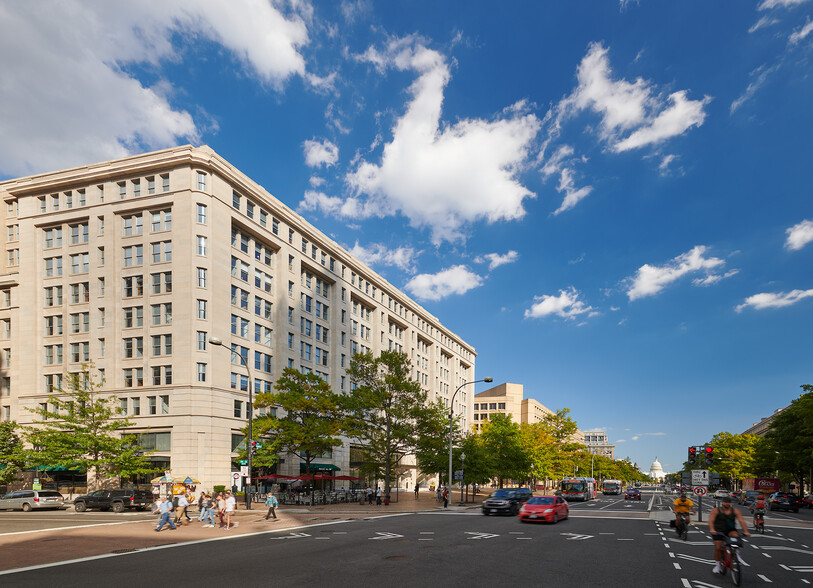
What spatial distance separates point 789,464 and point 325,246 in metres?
70.2

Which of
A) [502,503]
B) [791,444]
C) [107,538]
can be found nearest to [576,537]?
[502,503]

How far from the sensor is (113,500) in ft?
129

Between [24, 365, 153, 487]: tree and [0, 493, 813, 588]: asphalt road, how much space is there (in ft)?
97.2

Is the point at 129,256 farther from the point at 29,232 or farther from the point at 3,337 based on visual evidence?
the point at 3,337

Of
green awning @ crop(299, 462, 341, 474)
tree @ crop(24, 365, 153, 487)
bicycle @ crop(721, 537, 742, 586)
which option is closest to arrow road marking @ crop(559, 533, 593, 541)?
bicycle @ crop(721, 537, 742, 586)

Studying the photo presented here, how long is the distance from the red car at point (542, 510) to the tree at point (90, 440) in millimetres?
33199

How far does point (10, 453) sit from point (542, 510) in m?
49.4

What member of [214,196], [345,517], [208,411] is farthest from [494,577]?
[214,196]

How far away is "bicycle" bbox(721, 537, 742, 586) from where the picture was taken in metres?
13.1

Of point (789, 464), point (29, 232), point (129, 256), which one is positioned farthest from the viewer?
point (789, 464)

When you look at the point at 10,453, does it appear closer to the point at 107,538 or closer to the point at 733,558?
the point at 107,538

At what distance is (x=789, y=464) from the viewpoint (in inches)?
3167

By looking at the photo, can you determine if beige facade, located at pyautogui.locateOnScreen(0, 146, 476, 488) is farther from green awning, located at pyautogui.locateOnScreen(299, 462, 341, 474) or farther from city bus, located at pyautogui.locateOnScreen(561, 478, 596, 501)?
city bus, located at pyautogui.locateOnScreen(561, 478, 596, 501)

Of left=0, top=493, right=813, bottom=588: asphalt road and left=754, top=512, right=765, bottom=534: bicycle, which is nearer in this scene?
left=0, top=493, right=813, bottom=588: asphalt road
